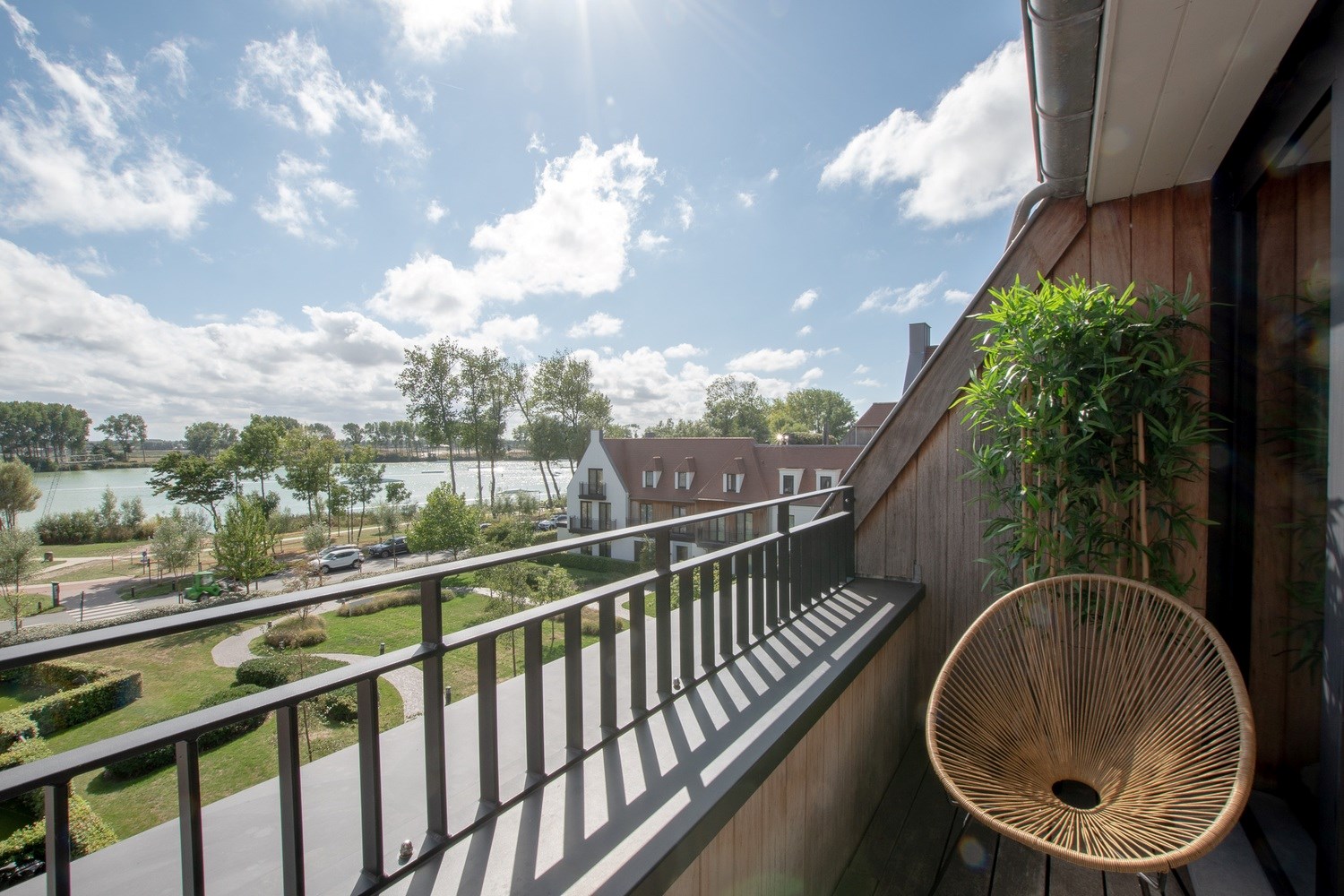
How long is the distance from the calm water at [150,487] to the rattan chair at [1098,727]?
70.8ft

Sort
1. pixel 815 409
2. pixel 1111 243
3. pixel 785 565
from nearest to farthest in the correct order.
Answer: pixel 1111 243 < pixel 785 565 < pixel 815 409

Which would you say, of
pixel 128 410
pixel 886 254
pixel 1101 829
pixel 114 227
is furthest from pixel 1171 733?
pixel 128 410

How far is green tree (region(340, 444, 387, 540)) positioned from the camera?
78.0 feet

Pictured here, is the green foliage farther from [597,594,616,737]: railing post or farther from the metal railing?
[597,594,616,737]: railing post

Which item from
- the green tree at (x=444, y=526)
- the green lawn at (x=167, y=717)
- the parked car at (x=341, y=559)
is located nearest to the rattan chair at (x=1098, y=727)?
the green lawn at (x=167, y=717)

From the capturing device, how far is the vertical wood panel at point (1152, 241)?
2.07 metres

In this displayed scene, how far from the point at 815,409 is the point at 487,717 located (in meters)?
35.9

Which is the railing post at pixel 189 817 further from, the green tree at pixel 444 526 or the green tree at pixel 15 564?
the green tree at pixel 15 564

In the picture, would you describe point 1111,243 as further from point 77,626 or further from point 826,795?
point 77,626

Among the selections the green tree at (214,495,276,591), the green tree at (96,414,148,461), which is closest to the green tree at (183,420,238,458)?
the green tree at (96,414,148,461)

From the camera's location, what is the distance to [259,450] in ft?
73.0

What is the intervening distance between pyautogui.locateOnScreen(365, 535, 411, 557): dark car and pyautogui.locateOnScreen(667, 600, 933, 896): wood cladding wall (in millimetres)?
22477

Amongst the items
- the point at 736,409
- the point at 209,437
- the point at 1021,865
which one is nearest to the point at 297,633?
the point at 1021,865

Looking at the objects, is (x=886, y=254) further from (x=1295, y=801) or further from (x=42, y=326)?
(x=42, y=326)
